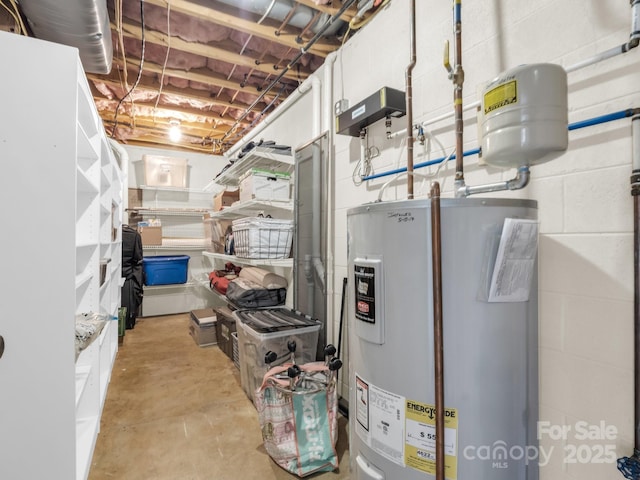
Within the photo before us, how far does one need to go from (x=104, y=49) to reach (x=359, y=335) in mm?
2542

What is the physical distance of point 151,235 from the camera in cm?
490

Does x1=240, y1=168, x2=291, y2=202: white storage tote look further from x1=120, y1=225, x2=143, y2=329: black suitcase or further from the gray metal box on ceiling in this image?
x1=120, y1=225, x2=143, y2=329: black suitcase

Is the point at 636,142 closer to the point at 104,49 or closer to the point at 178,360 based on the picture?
the point at 104,49

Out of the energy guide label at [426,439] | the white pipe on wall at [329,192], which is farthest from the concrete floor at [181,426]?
the energy guide label at [426,439]

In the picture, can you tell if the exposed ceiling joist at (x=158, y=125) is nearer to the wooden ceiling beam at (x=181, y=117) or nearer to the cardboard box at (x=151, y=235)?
the wooden ceiling beam at (x=181, y=117)

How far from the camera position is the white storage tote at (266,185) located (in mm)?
3006

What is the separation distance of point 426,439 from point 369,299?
0.44 metres

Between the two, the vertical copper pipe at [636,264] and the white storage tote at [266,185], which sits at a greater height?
the white storage tote at [266,185]

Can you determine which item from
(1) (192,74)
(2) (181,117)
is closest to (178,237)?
(2) (181,117)

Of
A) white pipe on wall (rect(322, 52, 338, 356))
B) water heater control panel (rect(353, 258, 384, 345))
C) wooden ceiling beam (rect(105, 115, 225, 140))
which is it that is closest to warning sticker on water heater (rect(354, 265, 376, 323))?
water heater control panel (rect(353, 258, 384, 345))

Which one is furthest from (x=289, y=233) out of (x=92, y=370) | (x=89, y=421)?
(x=89, y=421)

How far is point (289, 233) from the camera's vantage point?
303 cm

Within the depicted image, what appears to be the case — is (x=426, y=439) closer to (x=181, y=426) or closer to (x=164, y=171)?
(x=181, y=426)

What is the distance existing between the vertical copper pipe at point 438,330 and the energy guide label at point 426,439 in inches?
0.7
